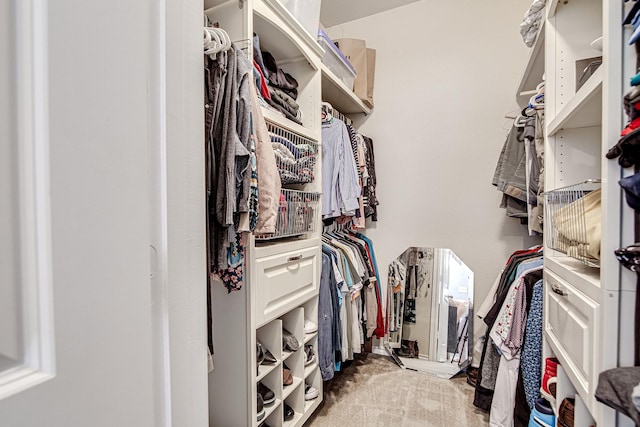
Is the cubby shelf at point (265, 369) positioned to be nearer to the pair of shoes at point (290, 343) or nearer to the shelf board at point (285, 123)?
the pair of shoes at point (290, 343)

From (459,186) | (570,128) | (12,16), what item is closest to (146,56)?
(12,16)

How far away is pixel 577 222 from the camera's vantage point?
0.91 m

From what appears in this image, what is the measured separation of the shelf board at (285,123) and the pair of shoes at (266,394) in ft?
3.88

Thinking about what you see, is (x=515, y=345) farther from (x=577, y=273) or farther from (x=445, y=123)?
(x=445, y=123)

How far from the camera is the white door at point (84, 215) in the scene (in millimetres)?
295

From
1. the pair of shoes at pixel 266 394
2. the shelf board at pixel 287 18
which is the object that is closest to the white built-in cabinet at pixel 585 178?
the shelf board at pixel 287 18

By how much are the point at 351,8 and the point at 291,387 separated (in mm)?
2625

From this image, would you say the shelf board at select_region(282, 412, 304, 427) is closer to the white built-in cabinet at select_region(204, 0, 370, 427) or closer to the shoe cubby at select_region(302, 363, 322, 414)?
the white built-in cabinet at select_region(204, 0, 370, 427)

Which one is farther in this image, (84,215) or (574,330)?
(574,330)

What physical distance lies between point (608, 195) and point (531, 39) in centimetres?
107

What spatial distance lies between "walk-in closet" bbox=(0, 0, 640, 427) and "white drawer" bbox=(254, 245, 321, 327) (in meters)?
0.01

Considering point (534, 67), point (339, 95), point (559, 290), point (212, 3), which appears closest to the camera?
point (559, 290)

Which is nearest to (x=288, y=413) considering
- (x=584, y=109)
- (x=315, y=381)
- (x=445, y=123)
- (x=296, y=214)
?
(x=315, y=381)

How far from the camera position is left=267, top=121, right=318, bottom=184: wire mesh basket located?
1.44 m
